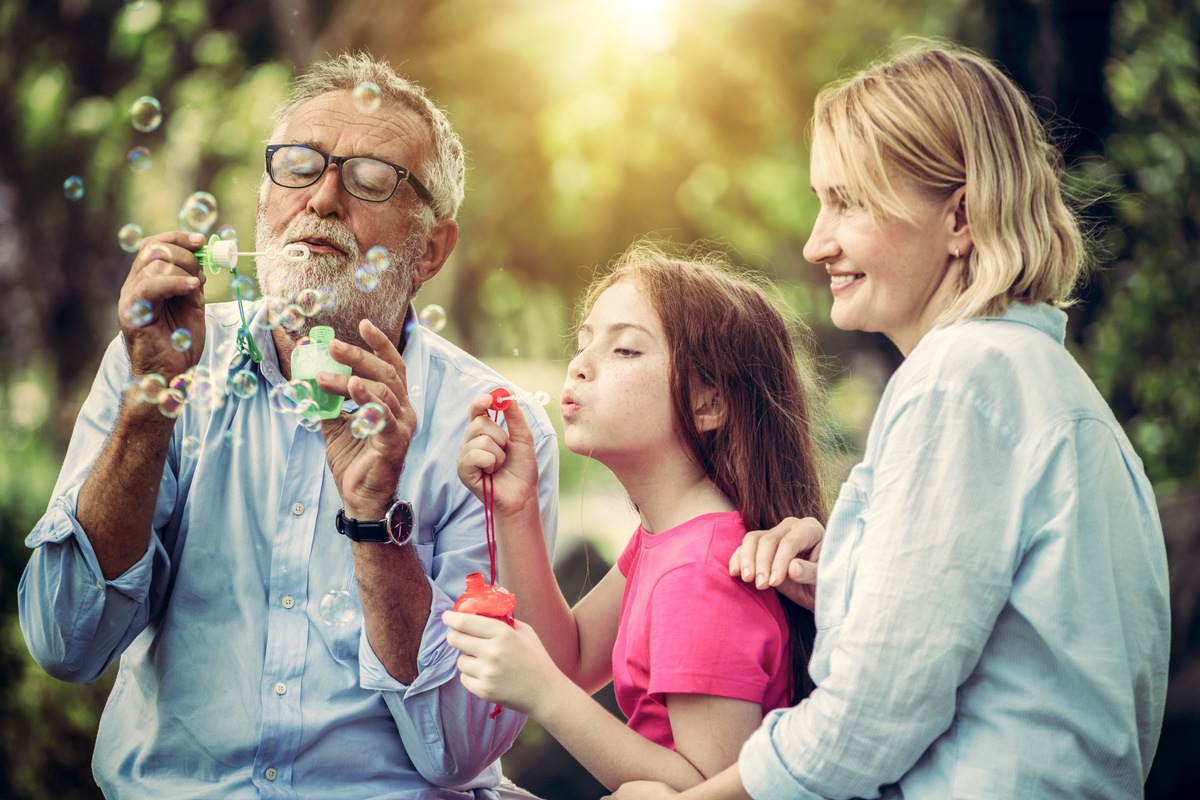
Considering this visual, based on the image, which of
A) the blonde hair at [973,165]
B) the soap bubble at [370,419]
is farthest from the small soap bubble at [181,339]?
the blonde hair at [973,165]

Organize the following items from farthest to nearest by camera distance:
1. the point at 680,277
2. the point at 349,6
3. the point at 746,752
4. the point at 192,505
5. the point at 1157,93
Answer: the point at 349,6 → the point at 1157,93 → the point at 192,505 → the point at 680,277 → the point at 746,752

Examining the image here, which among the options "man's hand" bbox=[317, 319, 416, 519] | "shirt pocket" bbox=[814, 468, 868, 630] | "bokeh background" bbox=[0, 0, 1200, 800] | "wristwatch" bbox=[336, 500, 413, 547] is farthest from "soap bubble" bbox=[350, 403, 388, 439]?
"bokeh background" bbox=[0, 0, 1200, 800]

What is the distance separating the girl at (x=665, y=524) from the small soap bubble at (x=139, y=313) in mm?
547

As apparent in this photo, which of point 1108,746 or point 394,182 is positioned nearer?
point 1108,746

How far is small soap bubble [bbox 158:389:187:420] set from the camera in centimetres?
190

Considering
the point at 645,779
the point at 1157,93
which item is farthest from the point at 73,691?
the point at 1157,93

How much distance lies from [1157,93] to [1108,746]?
12.8 feet

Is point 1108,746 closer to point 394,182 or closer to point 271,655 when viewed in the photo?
point 271,655

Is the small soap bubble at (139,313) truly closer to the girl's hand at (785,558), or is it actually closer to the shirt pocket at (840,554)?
the girl's hand at (785,558)

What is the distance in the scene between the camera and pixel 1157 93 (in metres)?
4.54

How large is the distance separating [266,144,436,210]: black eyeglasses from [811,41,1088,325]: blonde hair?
3.11 feet

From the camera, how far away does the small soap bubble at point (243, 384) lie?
2.16 meters

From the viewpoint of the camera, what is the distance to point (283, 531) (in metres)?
2.10

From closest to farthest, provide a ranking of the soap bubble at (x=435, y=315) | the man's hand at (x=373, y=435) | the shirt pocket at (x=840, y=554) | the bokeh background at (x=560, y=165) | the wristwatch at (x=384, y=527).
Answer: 1. the shirt pocket at (x=840, y=554)
2. the man's hand at (x=373, y=435)
3. the wristwatch at (x=384, y=527)
4. the soap bubble at (x=435, y=315)
5. the bokeh background at (x=560, y=165)
